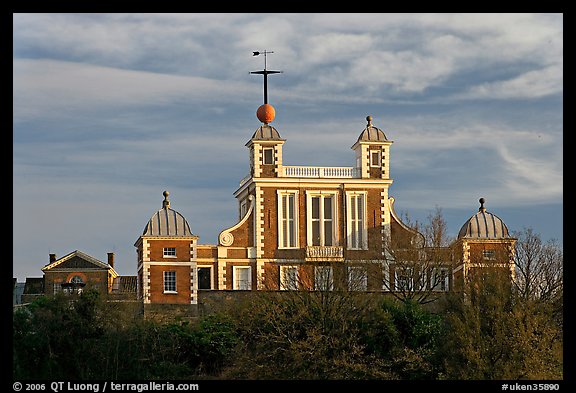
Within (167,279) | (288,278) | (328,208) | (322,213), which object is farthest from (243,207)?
(167,279)

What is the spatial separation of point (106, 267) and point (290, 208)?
17308mm

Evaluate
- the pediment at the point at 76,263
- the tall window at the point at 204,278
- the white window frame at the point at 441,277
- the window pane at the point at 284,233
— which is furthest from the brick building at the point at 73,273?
the white window frame at the point at 441,277

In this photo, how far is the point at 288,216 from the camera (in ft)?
189

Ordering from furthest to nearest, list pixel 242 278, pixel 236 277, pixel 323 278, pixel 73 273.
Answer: pixel 73 273
pixel 242 278
pixel 236 277
pixel 323 278

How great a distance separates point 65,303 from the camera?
44.9 metres

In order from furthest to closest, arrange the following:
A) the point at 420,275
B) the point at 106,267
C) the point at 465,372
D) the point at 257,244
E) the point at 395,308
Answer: the point at 106,267
the point at 257,244
the point at 420,275
the point at 395,308
the point at 465,372

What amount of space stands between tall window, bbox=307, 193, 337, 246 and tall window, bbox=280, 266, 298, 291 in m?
1.90

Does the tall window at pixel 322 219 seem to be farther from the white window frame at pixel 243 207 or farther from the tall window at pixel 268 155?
the white window frame at pixel 243 207

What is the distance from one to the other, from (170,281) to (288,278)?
206 inches

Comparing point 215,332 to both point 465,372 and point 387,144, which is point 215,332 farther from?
point 387,144

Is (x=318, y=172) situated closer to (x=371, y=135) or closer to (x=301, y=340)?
(x=371, y=135)

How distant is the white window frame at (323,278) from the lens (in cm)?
4819
